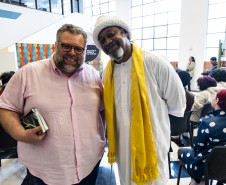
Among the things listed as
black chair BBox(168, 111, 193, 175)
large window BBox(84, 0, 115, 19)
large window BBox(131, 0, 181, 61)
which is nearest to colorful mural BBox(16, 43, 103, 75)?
black chair BBox(168, 111, 193, 175)

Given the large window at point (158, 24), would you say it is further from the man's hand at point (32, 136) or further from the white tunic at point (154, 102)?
the man's hand at point (32, 136)

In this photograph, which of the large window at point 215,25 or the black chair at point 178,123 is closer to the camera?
the black chair at point 178,123

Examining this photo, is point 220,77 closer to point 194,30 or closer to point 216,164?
point 216,164

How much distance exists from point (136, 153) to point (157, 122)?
0.27 metres

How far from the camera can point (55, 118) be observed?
43.7 inches

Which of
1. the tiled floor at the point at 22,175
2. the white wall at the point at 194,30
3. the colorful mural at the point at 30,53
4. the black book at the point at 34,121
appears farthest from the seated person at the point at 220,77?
the white wall at the point at 194,30

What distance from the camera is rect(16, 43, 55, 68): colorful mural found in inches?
231

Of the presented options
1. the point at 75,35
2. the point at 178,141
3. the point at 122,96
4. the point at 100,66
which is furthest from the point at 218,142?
the point at 100,66

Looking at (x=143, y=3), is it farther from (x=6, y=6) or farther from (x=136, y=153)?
(x=136, y=153)

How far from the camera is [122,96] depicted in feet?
4.30

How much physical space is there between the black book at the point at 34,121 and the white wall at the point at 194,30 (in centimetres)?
879

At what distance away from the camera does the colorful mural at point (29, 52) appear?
5879 millimetres

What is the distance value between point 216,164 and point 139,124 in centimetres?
74

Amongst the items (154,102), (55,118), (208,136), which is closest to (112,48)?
(154,102)
